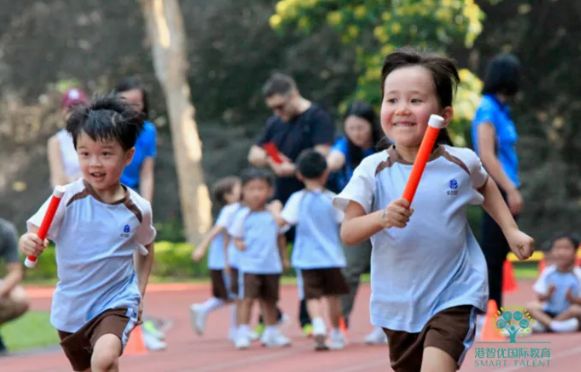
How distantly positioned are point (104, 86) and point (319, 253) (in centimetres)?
2703

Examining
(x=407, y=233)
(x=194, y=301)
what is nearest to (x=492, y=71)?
(x=407, y=233)

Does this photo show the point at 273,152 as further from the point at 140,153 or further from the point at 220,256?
the point at 220,256

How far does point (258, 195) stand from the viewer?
35.1 ft

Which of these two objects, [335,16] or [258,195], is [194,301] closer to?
[335,16]

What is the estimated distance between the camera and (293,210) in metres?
10.2

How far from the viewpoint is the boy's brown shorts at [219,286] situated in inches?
474

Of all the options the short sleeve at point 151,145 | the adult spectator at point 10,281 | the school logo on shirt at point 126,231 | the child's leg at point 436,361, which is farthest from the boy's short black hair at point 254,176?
the child's leg at point 436,361

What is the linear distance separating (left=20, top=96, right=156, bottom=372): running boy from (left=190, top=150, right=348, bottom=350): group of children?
4.05 m

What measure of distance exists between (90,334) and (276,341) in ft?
15.6

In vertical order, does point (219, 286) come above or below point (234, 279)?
below

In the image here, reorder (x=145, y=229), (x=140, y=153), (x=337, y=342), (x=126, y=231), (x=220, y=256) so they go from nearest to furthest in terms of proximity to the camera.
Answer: (x=126, y=231) → (x=145, y=229) → (x=140, y=153) → (x=337, y=342) → (x=220, y=256)

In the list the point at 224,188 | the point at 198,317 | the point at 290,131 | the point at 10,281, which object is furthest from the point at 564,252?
the point at 10,281

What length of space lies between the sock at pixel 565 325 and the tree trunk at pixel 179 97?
57.7 feet

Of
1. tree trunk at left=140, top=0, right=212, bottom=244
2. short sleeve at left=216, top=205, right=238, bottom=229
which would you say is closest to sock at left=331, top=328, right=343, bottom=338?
short sleeve at left=216, top=205, right=238, bottom=229
